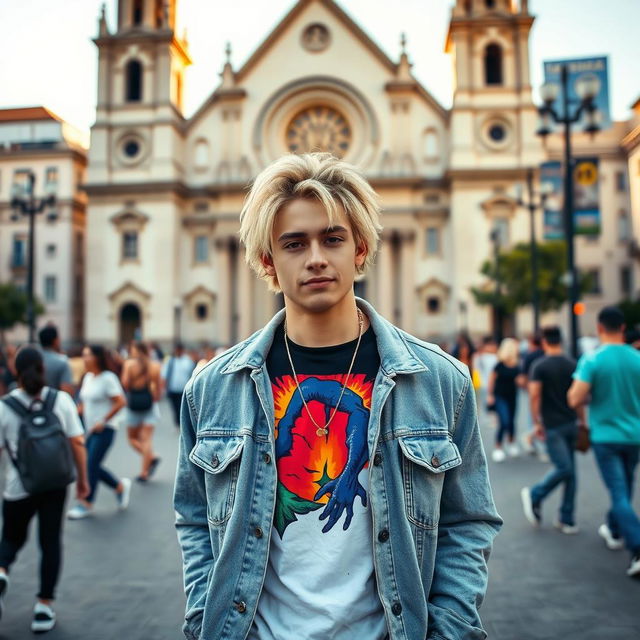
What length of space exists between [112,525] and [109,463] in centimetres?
403

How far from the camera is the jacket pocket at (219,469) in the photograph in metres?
2.13

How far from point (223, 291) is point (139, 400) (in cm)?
3005

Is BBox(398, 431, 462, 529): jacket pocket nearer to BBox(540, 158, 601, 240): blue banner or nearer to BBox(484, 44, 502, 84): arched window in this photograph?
BBox(540, 158, 601, 240): blue banner

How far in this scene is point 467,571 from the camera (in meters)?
2.07

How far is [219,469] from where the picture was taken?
212 cm

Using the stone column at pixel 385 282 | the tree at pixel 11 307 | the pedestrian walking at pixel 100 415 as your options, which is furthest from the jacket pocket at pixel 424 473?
the tree at pixel 11 307

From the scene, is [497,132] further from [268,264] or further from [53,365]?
[268,264]

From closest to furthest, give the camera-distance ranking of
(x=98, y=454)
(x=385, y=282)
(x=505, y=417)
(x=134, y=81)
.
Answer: (x=98, y=454)
(x=505, y=417)
(x=385, y=282)
(x=134, y=81)

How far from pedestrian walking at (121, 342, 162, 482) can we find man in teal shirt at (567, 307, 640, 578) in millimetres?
6087

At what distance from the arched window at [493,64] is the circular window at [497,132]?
3.14 meters

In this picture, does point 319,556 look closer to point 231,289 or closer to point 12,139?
point 231,289

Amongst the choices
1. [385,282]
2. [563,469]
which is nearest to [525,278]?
[385,282]

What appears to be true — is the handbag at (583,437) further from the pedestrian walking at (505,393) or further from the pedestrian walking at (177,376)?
the pedestrian walking at (177,376)

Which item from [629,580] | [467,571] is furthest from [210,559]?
[629,580]
